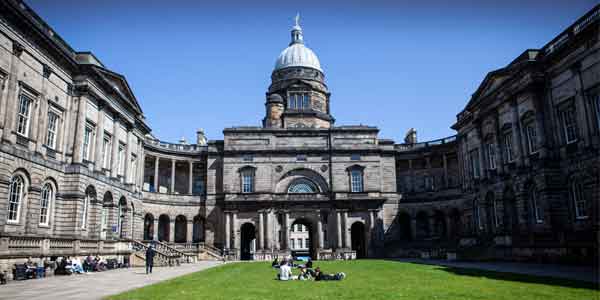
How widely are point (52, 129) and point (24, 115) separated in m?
2.89

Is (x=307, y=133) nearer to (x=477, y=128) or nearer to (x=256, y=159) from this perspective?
(x=256, y=159)

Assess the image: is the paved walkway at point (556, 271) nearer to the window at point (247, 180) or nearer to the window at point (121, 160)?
the window at point (121, 160)

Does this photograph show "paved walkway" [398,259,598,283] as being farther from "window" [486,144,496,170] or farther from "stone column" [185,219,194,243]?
"stone column" [185,219,194,243]

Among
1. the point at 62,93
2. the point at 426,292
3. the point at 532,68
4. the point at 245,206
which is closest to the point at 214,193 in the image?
the point at 245,206

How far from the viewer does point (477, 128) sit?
40.2m

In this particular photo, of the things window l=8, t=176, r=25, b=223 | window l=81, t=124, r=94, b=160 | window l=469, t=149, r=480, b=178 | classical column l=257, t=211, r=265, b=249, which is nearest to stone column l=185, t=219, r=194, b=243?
classical column l=257, t=211, r=265, b=249

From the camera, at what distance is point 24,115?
24.4 metres

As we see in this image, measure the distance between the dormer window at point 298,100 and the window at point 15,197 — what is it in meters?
38.8

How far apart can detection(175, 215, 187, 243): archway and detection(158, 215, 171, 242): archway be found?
48.6 inches

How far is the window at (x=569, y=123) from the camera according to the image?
2806 cm

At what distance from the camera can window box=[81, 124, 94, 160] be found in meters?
30.2

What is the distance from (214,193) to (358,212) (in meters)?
16.9

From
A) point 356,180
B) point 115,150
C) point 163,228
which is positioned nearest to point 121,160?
point 115,150

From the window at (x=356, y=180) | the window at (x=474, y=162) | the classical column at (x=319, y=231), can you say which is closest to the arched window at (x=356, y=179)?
the window at (x=356, y=180)
